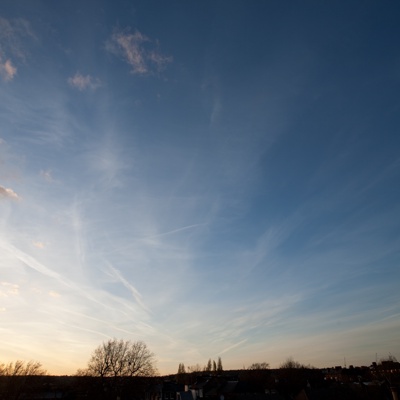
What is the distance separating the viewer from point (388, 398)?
64.6 meters

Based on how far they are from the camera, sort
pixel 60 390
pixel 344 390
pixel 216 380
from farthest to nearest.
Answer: pixel 216 380, pixel 60 390, pixel 344 390

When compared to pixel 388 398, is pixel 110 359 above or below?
above

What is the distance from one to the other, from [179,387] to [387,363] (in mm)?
96109

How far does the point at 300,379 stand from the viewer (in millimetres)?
115438

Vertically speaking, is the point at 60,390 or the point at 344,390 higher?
the point at 60,390

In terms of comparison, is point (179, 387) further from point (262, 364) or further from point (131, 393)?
point (262, 364)

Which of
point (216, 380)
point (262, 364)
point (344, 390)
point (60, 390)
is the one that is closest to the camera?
point (344, 390)

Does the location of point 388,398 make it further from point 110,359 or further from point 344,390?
point 110,359

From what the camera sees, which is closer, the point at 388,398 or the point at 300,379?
the point at 388,398

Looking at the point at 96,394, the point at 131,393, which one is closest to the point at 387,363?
the point at 131,393

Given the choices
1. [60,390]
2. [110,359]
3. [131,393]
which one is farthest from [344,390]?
[60,390]

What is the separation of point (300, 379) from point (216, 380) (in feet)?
103

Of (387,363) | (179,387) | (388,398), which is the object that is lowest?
(388,398)

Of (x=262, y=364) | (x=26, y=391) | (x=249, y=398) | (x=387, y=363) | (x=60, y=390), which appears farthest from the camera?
(x=262, y=364)
